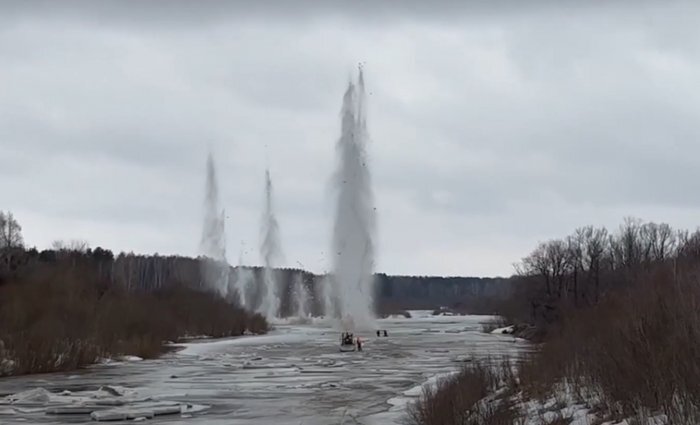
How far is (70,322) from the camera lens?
161 ft

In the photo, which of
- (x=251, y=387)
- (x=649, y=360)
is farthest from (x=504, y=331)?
(x=649, y=360)

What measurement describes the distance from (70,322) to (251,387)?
19940mm

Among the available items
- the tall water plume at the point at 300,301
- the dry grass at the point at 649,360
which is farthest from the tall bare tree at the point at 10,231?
the dry grass at the point at 649,360

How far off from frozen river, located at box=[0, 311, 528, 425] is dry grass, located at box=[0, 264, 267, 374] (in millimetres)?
2066

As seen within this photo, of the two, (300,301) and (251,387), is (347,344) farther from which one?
(300,301)

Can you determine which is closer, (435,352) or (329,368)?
(329,368)

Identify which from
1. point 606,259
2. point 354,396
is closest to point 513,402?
point 354,396

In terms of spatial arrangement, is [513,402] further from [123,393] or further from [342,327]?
[342,327]

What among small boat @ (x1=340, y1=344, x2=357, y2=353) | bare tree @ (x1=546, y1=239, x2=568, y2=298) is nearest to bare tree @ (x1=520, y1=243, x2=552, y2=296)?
bare tree @ (x1=546, y1=239, x2=568, y2=298)

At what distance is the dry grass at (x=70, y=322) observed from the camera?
44500 mm

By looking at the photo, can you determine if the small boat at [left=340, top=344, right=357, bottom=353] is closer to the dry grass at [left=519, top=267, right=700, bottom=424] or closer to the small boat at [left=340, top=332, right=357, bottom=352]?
the small boat at [left=340, top=332, right=357, bottom=352]

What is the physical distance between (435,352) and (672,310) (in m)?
41.2

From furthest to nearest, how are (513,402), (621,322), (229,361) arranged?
1. (229,361)
2. (513,402)
3. (621,322)

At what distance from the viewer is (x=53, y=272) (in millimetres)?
53594
